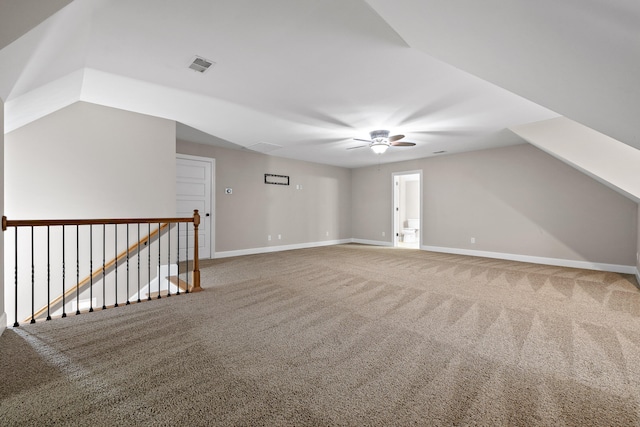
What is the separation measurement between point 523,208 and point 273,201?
216 inches

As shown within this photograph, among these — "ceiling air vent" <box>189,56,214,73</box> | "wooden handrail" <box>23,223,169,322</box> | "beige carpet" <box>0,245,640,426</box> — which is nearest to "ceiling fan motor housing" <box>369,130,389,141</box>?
"beige carpet" <box>0,245,640,426</box>

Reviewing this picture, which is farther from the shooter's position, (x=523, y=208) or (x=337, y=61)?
(x=523, y=208)

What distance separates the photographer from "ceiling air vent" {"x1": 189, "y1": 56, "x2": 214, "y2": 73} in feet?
8.32

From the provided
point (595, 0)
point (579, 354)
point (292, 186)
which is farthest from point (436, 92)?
point (292, 186)

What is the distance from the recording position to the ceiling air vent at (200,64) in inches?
99.9

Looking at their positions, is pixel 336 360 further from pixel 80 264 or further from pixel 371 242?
pixel 371 242

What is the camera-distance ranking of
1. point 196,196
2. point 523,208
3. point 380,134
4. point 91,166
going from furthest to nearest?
point 196,196 < point 523,208 < point 380,134 < point 91,166

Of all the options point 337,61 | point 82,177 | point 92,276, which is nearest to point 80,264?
point 92,276

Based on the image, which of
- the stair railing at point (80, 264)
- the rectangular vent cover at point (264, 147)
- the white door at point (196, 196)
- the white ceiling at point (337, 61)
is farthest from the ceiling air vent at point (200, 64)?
the white door at point (196, 196)

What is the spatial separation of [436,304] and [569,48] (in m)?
2.43

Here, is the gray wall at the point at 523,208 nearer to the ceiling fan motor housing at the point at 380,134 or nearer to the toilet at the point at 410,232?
the toilet at the point at 410,232

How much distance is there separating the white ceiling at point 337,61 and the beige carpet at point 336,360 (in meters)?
1.67

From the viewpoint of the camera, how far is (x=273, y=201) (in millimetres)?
6961

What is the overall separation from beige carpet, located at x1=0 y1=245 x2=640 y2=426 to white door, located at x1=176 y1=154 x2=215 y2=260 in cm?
259
